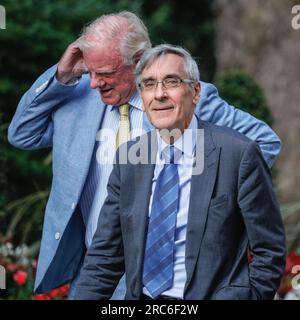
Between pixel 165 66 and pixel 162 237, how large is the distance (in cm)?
65

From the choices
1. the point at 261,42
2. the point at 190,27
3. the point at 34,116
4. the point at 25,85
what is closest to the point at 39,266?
the point at 34,116

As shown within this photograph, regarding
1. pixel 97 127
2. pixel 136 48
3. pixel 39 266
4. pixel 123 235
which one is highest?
pixel 136 48

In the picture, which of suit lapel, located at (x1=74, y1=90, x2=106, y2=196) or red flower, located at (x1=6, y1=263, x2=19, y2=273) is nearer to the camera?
suit lapel, located at (x1=74, y1=90, x2=106, y2=196)

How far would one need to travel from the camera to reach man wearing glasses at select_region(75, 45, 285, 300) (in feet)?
11.9

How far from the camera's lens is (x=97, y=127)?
440cm

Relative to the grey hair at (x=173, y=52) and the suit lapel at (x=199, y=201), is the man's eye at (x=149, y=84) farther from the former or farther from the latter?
the suit lapel at (x=199, y=201)

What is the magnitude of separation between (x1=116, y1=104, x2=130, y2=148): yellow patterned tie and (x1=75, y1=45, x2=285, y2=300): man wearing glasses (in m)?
0.44

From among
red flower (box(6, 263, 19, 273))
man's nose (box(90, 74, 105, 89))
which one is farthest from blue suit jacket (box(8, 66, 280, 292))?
red flower (box(6, 263, 19, 273))

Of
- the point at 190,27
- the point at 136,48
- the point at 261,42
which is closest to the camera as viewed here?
the point at 136,48

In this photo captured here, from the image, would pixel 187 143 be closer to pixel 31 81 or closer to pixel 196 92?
pixel 196 92

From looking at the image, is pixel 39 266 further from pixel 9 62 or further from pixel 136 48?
pixel 9 62

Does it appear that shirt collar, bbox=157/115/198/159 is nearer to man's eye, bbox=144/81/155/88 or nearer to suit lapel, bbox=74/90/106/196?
man's eye, bbox=144/81/155/88

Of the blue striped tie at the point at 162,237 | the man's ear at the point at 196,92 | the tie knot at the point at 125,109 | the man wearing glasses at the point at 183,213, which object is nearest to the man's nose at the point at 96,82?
the tie knot at the point at 125,109
